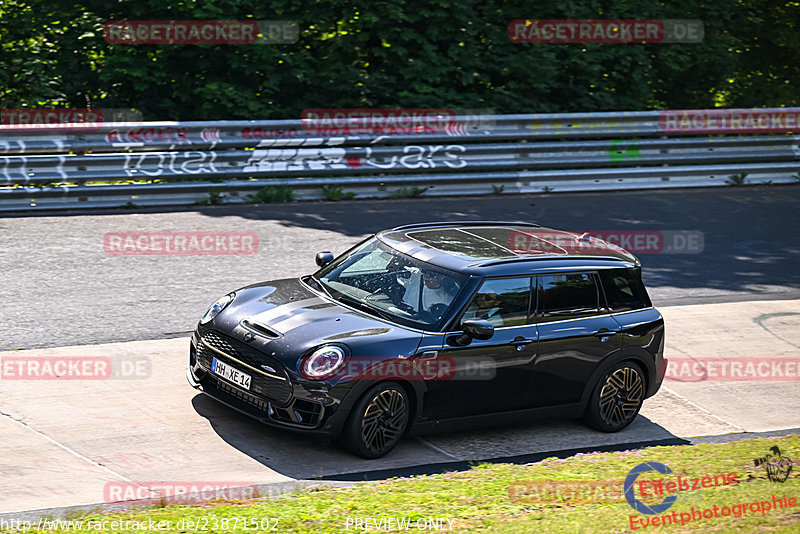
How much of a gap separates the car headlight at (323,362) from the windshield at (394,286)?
0.67 meters

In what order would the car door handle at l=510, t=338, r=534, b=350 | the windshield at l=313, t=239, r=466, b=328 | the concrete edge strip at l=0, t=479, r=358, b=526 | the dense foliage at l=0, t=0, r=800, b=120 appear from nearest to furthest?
the concrete edge strip at l=0, t=479, r=358, b=526, the windshield at l=313, t=239, r=466, b=328, the car door handle at l=510, t=338, r=534, b=350, the dense foliage at l=0, t=0, r=800, b=120

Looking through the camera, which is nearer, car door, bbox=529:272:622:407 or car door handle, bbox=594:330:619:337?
car door, bbox=529:272:622:407

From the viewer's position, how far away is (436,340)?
747 centimetres

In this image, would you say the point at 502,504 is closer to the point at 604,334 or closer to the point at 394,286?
the point at 394,286

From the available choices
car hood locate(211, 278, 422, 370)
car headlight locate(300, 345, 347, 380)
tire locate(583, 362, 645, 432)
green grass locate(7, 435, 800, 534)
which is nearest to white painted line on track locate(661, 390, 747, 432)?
tire locate(583, 362, 645, 432)

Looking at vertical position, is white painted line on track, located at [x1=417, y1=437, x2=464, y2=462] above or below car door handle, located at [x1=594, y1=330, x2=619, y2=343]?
below

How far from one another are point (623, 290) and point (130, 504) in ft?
14.8

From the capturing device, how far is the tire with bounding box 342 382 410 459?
7129 millimetres

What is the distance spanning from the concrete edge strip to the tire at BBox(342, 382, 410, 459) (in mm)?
474

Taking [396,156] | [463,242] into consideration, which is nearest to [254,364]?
[463,242]

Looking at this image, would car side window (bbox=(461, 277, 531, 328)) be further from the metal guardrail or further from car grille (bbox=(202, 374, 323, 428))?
the metal guardrail

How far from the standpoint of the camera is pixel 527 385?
26.0 ft

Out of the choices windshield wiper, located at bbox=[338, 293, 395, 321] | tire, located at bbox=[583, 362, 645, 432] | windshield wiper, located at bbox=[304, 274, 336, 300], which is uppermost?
windshield wiper, located at bbox=[304, 274, 336, 300]

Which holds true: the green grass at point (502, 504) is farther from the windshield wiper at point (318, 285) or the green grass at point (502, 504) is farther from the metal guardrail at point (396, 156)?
the metal guardrail at point (396, 156)
